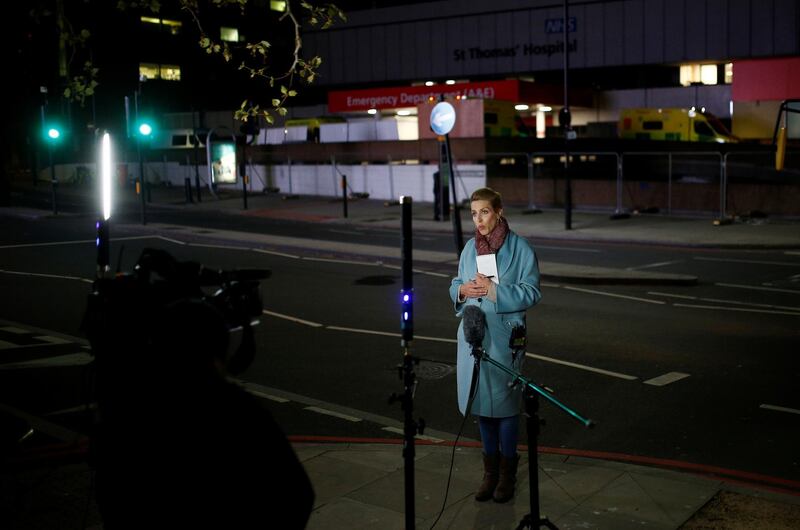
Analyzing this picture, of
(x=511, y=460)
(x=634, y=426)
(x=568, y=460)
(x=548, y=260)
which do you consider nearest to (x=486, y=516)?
(x=511, y=460)

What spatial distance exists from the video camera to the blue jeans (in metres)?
2.66

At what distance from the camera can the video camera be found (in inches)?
116

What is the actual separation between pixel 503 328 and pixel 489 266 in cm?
42

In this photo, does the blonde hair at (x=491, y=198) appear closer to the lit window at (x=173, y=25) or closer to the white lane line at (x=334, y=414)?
the white lane line at (x=334, y=414)

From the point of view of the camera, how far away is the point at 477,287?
6.08 metres

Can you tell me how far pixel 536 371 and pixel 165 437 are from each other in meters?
7.80

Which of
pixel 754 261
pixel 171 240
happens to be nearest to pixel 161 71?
pixel 171 240

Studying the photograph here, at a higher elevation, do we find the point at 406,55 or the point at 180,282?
the point at 406,55

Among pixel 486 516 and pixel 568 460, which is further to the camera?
pixel 568 460

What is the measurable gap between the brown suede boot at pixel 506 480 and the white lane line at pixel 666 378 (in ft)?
13.0

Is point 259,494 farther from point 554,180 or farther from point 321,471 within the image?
point 554,180

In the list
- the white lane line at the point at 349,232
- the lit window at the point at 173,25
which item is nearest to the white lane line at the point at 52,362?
the white lane line at the point at 349,232

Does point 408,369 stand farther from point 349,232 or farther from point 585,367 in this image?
point 349,232

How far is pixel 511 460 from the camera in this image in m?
6.26
